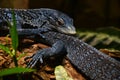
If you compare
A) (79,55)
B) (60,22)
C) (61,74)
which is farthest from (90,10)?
(61,74)

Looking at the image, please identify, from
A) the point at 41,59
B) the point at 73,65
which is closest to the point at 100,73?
the point at 73,65

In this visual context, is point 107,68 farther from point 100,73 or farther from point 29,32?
point 29,32

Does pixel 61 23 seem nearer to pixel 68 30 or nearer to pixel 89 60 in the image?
pixel 68 30

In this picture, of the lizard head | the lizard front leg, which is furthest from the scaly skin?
the lizard head

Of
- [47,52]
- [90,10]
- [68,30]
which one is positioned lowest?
[90,10]

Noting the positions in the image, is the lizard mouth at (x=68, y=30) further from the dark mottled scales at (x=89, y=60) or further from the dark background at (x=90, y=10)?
the dark background at (x=90, y=10)

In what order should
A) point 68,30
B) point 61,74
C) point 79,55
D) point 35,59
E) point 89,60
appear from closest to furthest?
point 61,74
point 35,59
point 89,60
point 79,55
point 68,30

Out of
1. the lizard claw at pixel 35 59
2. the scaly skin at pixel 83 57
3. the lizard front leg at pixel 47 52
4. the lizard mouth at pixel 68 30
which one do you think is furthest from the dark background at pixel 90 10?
the lizard claw at pixel 35 59
